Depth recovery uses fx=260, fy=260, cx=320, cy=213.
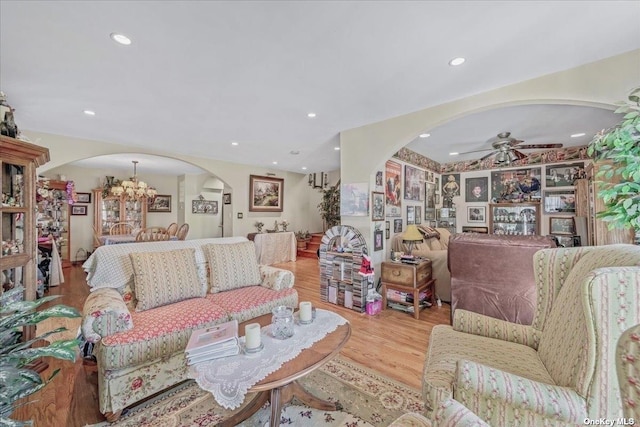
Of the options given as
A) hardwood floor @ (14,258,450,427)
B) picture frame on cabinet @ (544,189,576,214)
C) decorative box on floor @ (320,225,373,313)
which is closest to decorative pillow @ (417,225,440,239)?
hardwood floor @ (14,258,450,427)

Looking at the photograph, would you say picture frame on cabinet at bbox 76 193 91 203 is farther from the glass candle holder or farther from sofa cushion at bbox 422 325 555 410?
sofa cushion at bbox 422 325 555 410

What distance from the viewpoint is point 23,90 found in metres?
2.53

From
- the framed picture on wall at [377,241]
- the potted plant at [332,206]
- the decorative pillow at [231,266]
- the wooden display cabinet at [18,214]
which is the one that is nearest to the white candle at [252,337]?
the decorative pillow at [231,266]

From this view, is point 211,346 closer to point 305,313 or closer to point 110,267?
point 305,313

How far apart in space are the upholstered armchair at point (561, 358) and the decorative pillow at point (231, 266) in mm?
1959

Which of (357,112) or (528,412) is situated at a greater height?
(357,112)

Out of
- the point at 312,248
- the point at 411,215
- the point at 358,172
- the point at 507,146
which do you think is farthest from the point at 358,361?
the point at 312,248

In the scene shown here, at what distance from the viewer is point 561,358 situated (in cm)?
118

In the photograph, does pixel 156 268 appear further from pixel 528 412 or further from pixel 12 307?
pixel 528 412

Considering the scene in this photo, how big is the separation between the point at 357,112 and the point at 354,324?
8.25 feet

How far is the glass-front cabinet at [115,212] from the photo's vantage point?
6.84 meters

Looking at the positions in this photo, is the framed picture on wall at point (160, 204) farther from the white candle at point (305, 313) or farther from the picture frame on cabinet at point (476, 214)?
the picture frame on cabinet at point (476, 214)

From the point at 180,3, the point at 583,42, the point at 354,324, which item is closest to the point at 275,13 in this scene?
the point at 180,3

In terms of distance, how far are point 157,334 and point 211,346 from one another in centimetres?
72
